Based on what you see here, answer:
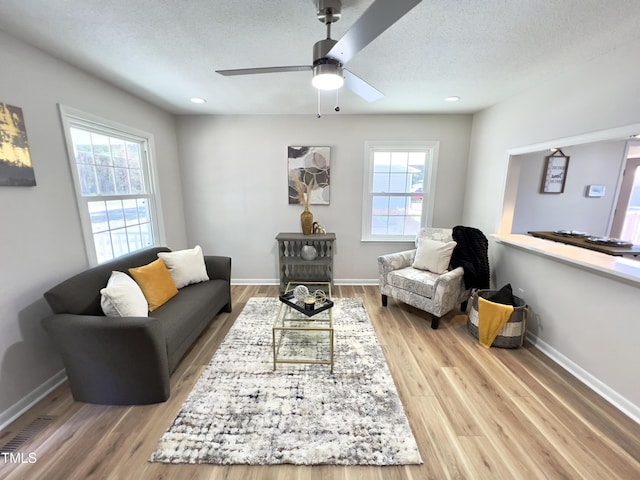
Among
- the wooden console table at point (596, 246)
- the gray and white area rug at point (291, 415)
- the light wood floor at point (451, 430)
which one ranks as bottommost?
the light wood floor at point (451, 430)

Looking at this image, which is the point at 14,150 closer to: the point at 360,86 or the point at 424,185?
the point at 360,86

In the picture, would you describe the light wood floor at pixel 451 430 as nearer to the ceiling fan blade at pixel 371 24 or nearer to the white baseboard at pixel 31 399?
the white baseboard at pixel 31 399

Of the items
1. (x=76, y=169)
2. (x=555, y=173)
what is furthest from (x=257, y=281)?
(x=555, y=173)

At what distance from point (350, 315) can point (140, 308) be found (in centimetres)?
199

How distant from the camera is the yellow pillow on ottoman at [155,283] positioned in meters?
2.16

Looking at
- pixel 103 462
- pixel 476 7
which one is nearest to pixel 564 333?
pixel 476 7

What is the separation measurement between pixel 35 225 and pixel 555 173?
201 inches

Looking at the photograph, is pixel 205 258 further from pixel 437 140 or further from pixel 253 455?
pixel 437 140

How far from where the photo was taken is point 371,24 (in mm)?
1019

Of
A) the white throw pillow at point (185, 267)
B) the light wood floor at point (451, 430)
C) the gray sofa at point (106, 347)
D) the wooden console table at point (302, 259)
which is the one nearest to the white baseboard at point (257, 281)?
the wooden console table at point (302, 259)

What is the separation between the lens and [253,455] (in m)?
1.37

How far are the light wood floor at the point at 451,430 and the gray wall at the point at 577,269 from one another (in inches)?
8.4

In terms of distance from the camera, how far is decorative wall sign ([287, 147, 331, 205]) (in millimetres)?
3430

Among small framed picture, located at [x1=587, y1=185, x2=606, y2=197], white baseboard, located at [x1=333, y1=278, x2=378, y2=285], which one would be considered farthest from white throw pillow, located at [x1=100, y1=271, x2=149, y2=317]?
small framed picture, located at [x1=587, y1=185, x2=606, y2=197]
